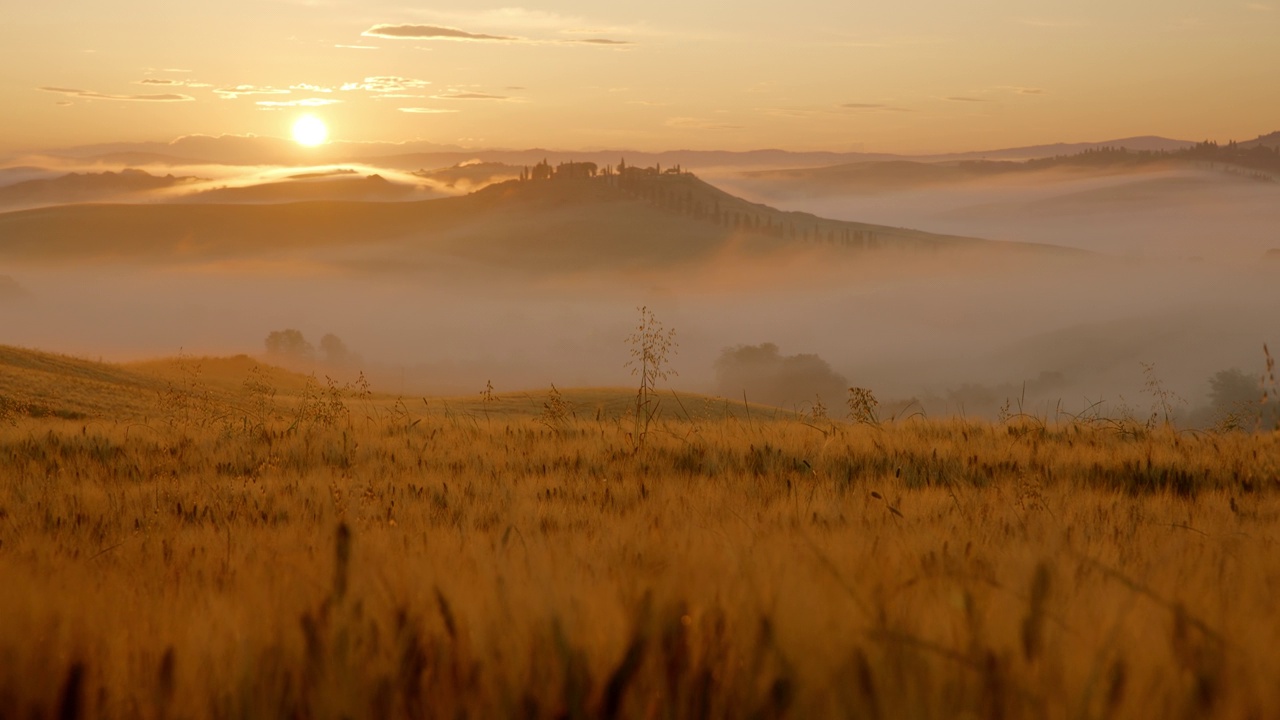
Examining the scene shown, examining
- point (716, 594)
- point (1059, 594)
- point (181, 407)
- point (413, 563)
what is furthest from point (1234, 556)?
point (181, 407)

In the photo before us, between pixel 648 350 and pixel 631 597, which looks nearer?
pixel 631 597

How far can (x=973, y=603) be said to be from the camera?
2.32 m

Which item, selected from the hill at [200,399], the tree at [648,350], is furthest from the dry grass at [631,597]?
the hill at [200,399]

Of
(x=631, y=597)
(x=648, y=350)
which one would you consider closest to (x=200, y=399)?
(x=648, y=350)

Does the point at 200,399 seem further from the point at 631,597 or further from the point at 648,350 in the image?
the point at 631,597

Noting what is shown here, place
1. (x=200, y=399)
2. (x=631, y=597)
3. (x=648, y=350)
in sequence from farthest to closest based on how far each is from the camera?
(x=200, y=399) → (x=648, y=350) → (x=631, y=597)

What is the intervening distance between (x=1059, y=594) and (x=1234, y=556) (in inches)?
46.2

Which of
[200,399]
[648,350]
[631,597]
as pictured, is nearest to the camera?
[631,597]

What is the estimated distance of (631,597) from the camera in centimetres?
230

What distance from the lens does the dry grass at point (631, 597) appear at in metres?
1.90

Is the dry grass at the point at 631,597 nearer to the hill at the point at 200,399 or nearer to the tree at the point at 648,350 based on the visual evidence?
the tree at the point at 648,350

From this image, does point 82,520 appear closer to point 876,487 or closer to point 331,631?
point 331,631

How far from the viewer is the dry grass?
190 cm

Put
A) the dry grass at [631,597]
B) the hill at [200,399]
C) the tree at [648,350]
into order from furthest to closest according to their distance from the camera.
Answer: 1. the hill at [200,399]
2. the tree at [648,350]
3. the dry grass at [631,597]
